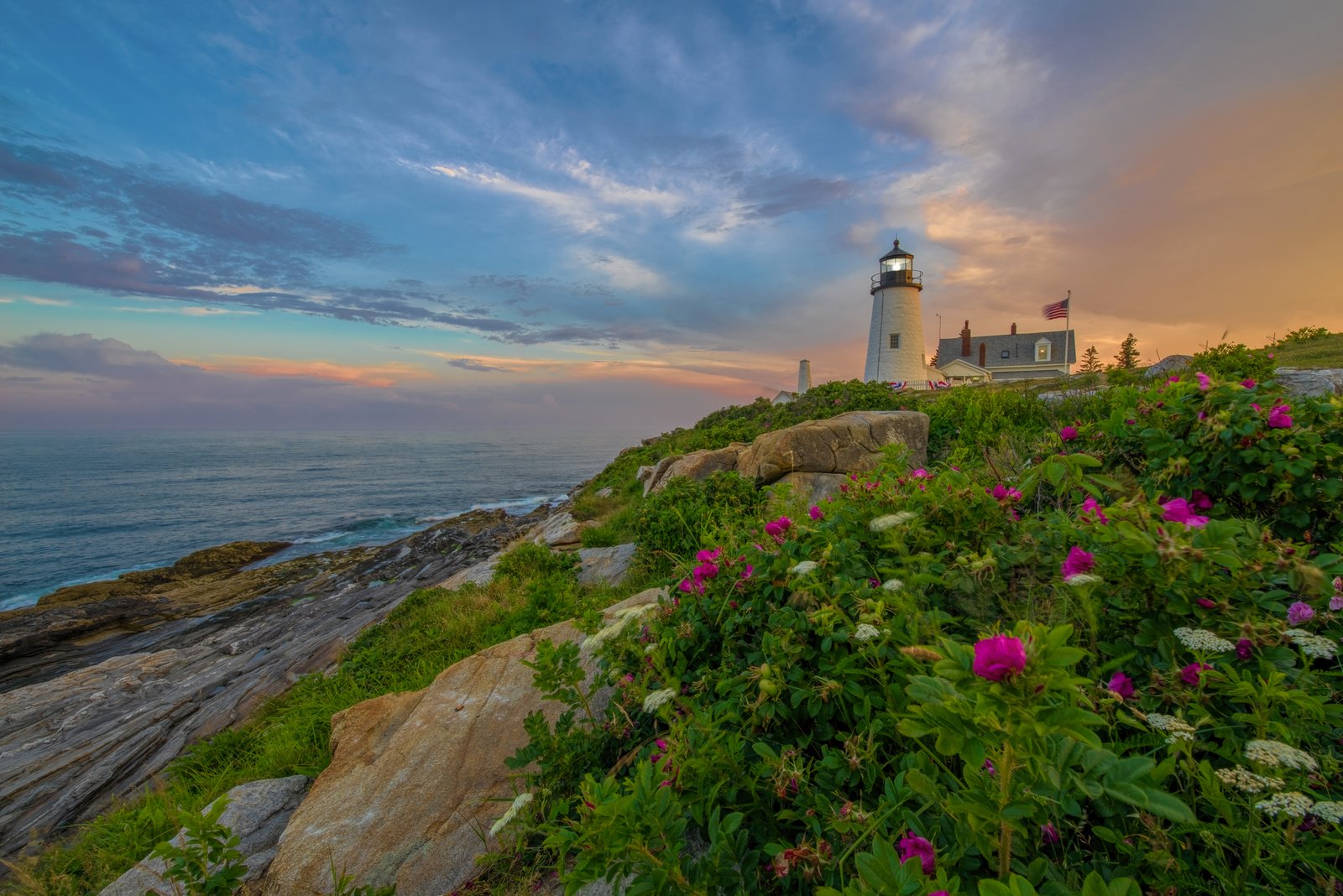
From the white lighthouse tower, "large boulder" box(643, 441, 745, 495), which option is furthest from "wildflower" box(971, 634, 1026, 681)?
the white lighthouse tower

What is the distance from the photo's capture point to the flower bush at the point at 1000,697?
134 centimetres

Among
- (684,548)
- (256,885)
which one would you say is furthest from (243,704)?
(684,548)

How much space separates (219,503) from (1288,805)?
56.0 meters

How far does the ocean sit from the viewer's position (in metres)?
27.7

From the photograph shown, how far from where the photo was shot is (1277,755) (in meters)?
1.46

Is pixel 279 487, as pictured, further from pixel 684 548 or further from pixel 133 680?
pixel 684 548

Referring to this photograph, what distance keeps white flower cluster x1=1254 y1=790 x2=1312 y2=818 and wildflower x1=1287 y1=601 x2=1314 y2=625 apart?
2.93 ft

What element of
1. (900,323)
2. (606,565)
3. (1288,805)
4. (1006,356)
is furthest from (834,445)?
(1006,356)

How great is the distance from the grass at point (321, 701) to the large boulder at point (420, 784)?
2.78 ft

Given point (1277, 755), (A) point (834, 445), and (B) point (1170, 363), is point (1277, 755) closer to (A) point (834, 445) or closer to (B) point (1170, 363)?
(A) point (834, 445)

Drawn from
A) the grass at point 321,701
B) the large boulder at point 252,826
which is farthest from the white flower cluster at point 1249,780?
the large boulder at point 252,826

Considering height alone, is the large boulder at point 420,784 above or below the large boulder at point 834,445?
below

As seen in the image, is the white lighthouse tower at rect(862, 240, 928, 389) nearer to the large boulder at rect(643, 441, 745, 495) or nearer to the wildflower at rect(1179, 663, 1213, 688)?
the large boulder at rect(643, 441, 745, 495)

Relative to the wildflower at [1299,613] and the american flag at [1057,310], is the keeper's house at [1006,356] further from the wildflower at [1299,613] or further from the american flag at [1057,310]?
the wildflower at [1299,613]
